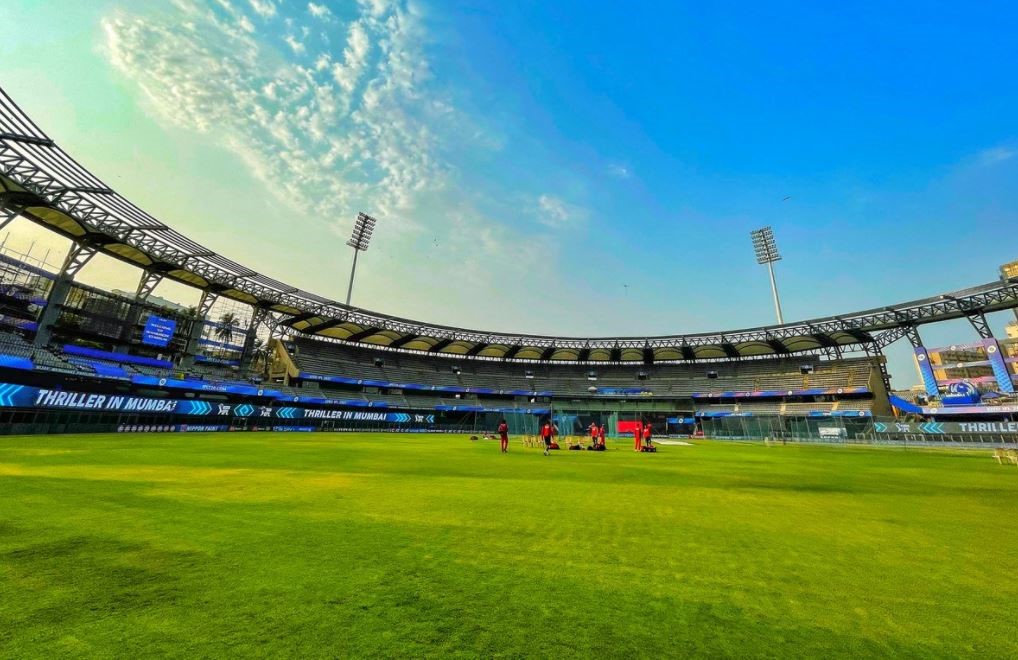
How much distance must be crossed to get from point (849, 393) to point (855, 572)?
64.1m

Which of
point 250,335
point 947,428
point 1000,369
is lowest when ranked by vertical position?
point 947,428

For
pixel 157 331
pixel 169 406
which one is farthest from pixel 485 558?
pixel 157 331

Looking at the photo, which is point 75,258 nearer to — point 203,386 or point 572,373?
point 203,386

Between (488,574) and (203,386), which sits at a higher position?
(203,386)

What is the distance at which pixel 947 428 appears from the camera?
30.0 metres

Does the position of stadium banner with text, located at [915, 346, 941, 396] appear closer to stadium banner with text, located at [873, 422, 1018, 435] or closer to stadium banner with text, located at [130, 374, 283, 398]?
stadium banner with text, located at [873, 422, 1018, 435]

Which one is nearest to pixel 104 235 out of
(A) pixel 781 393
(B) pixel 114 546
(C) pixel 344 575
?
(B) pixel 114 546

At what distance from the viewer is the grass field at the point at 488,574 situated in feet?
8.03

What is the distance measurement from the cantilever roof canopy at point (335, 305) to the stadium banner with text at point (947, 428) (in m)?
20.7

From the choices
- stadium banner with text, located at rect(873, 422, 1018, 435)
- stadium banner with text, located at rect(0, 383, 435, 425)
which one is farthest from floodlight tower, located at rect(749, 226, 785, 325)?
stadium banner with text, located at rect(0, 383, 435, 425)

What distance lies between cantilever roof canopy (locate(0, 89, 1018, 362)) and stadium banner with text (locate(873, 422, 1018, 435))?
20.7 meters

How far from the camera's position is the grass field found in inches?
96.3

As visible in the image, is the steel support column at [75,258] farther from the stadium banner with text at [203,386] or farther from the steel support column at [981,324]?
the steel support column at [981,324]

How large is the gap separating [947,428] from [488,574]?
43.0 m
